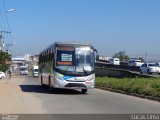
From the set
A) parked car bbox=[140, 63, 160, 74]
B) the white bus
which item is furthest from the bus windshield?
parked car bbox=[140, 63, 160, 74]

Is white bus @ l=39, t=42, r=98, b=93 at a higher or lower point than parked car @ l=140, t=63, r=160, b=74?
higher

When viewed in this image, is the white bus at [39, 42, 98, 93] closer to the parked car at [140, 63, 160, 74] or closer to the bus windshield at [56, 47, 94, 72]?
the bus windshield at [56, 47, 94, 72]

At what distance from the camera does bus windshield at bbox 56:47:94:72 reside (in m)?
27.9

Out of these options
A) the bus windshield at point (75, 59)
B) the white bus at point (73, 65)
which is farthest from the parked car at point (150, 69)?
the bus windshield at point (75, 59)

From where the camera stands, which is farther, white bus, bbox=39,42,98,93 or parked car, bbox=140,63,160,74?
parked car, bbox=140,63,160,74

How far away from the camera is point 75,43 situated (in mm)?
28641

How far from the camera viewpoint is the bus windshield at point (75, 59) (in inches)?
1097

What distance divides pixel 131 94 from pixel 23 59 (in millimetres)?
165688

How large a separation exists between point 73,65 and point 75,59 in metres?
0.42

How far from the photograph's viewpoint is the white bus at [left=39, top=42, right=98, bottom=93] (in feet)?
91.2

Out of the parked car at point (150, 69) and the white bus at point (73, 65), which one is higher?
the white bus at point (73, 65)

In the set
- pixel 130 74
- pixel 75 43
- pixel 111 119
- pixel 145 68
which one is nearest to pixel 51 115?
pixel 111 119

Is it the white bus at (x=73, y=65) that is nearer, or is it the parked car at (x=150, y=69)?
the white bus at (x=73, y=65)

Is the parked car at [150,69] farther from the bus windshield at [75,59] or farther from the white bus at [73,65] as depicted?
the bus windshield at [75,59]
